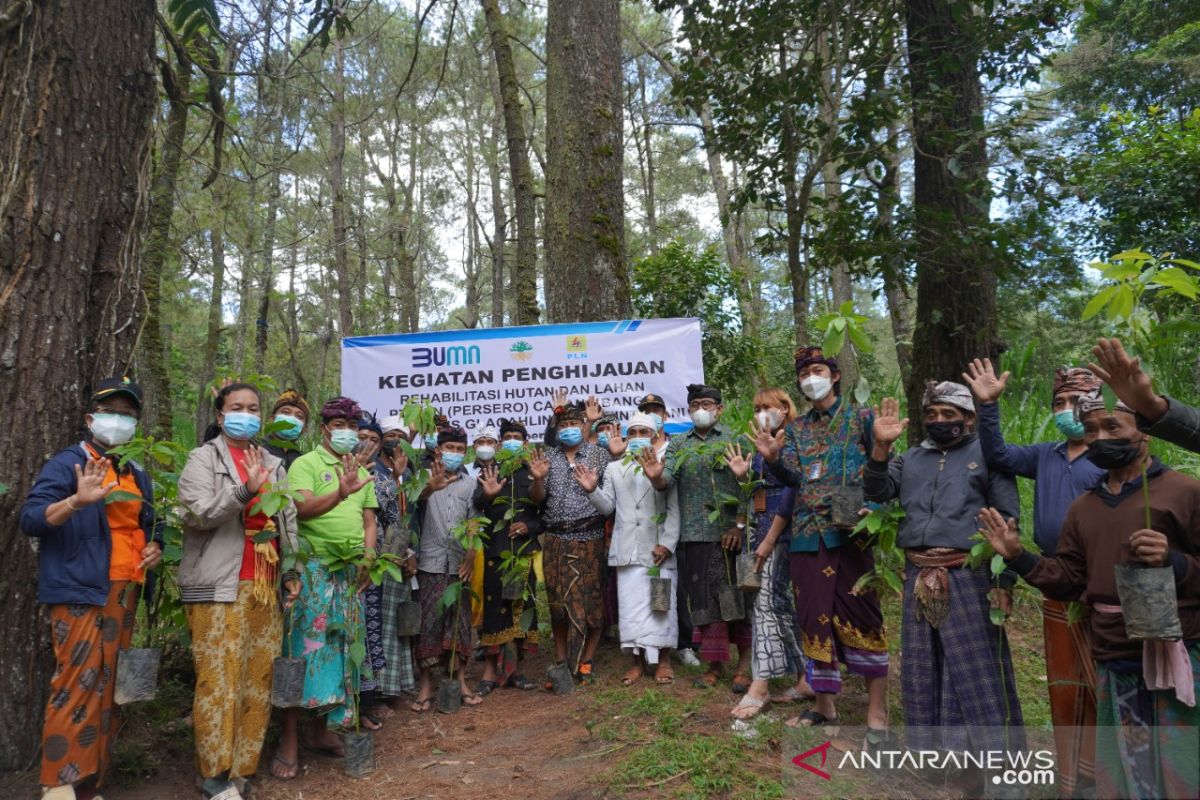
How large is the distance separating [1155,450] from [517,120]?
7.31 metres

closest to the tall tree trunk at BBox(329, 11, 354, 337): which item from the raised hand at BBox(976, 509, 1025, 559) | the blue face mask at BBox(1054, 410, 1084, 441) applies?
the blue face mask at BBox(1054, 410, 1084, 441)

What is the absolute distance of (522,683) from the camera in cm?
519

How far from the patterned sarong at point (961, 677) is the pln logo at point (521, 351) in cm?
355

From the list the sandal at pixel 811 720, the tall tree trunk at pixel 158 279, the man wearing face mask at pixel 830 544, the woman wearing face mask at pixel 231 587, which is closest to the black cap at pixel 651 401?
the man wearing face mask at pixel 830 544

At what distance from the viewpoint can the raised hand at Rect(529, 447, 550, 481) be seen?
5.00m

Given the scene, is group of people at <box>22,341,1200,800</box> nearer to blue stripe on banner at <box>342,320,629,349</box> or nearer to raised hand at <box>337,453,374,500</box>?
raised hand at <box>337,453,374,500</box>

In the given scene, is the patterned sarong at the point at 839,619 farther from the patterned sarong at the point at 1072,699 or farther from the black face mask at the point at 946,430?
the patterned sarong at the point at 1072,699

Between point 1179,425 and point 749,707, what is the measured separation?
253 cm

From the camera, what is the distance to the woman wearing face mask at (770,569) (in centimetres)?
427

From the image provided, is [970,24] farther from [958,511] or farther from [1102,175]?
[1102,175]

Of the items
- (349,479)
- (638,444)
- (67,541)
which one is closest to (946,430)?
(638,444)

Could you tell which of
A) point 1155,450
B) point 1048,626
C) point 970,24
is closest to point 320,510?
point 1048,626

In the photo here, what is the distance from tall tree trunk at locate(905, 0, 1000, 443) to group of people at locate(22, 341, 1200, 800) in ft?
5.24

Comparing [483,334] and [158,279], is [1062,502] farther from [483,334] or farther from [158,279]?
[158,279]
